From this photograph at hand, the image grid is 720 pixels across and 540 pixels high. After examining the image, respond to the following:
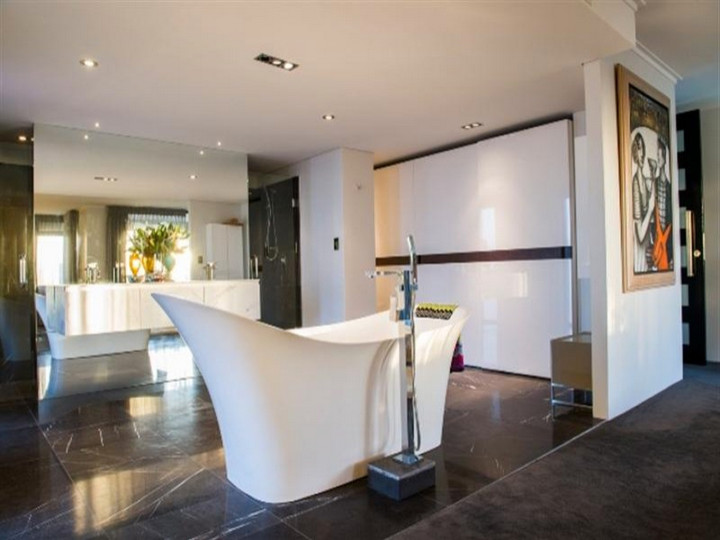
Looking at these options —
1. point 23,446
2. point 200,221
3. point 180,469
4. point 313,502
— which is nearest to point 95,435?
point 23,446

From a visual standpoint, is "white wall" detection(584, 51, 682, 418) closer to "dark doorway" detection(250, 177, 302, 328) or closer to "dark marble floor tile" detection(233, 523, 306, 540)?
"dark marble floor tile" detection(233, 523, 306, 540)

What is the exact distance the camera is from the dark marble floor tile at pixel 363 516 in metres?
1.81

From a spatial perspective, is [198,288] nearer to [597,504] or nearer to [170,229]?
[170,229]

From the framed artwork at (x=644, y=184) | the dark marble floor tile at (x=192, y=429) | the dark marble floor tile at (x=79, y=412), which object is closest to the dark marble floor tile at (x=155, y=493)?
the dark marble floor tile at (x=192, y=429)

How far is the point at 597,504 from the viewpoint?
1984 millimetres

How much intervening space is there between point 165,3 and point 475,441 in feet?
9.10

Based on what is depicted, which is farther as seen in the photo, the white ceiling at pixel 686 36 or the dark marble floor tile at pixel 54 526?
the white ceiling at pixel 686 36

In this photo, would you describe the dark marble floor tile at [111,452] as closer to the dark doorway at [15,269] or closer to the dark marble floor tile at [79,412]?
the dark marble floor tile at [79,412]

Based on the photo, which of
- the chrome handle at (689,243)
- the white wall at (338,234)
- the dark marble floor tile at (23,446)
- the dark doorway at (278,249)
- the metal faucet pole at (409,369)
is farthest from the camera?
the dark doorway at (278,249)

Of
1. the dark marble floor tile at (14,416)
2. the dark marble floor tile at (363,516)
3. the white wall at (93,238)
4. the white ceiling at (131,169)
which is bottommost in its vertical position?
the dark marble floor tile at (14,416)

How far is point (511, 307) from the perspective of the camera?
14.5 ft

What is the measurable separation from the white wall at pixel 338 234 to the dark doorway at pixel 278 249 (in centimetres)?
22

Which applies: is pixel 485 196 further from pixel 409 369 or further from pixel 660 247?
pixel 409 369

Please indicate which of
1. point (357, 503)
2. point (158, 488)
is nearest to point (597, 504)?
point (357, 503)
